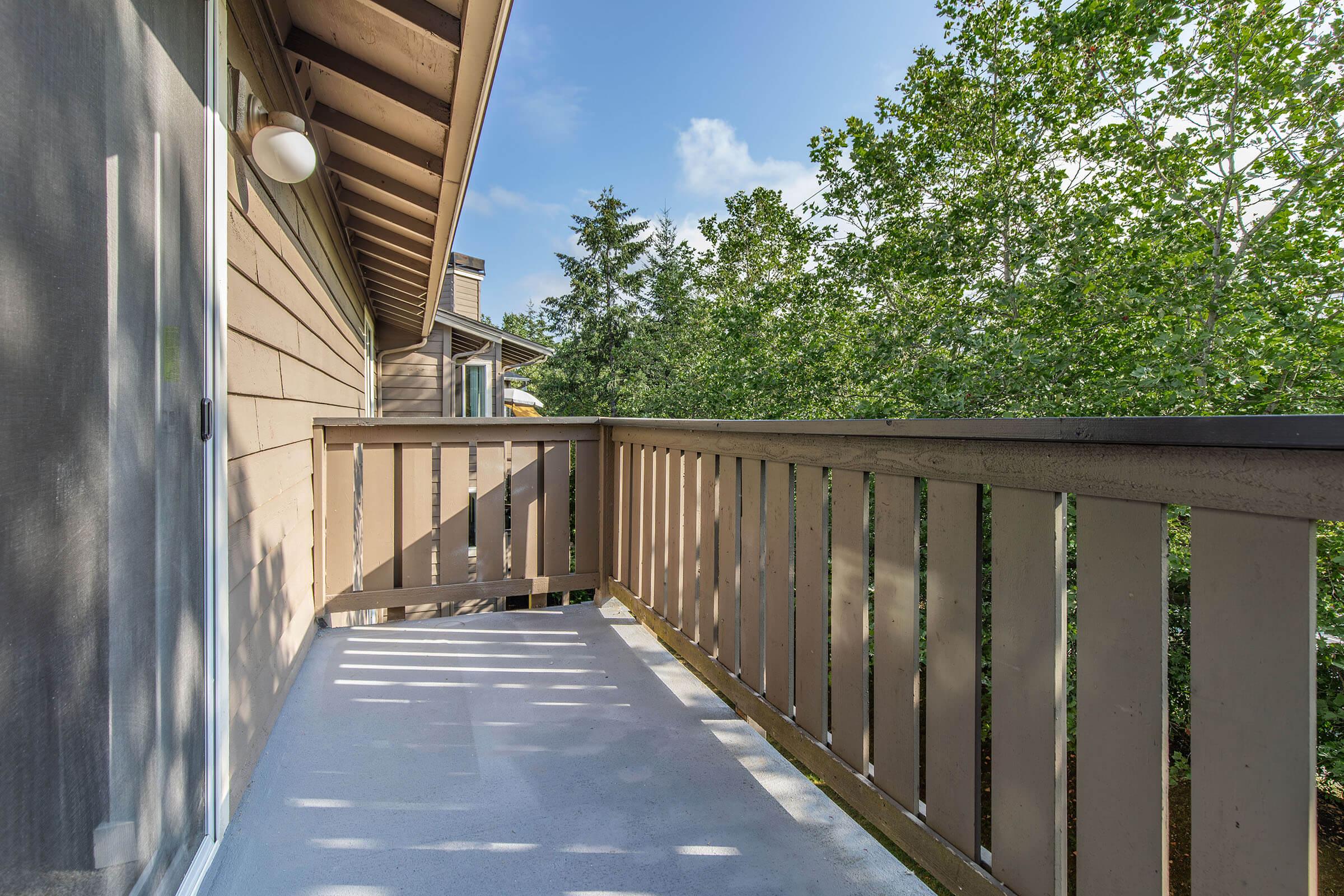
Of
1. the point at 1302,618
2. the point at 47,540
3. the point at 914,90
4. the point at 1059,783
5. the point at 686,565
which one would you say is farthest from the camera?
the point at 914,90

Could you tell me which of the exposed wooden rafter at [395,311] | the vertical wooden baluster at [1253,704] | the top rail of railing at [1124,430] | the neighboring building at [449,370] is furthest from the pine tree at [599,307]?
the vertical wooden baluster at [1253,704]

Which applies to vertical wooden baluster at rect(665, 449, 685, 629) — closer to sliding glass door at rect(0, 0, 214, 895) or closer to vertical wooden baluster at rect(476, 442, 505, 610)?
vertical wooden baluster at rect(476, 442, 505, 610)

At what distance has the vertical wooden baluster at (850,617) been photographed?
5.12ft

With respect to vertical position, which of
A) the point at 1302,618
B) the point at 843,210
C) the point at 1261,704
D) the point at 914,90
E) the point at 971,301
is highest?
the point at 914,90

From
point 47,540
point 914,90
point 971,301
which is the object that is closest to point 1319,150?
point 971,301

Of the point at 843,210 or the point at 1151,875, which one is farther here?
the point at 843,210

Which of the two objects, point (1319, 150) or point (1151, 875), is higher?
point (1319, 150)

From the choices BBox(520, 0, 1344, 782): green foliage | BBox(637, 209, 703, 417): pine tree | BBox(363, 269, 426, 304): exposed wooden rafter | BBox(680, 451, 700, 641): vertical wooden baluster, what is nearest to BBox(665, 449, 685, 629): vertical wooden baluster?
BBox(680, 451, 700, 641): vertical wooden baluster

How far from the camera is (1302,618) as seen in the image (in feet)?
2.48

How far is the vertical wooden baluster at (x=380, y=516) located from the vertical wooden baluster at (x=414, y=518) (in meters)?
0.04

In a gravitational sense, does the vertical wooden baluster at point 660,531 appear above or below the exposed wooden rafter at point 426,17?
below

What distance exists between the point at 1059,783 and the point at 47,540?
1482mm

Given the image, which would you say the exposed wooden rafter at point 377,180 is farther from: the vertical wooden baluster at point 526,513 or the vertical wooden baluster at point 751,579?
the vertical wooden baluster at point 751,579

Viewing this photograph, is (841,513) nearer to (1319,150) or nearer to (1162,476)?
(1162,476)
